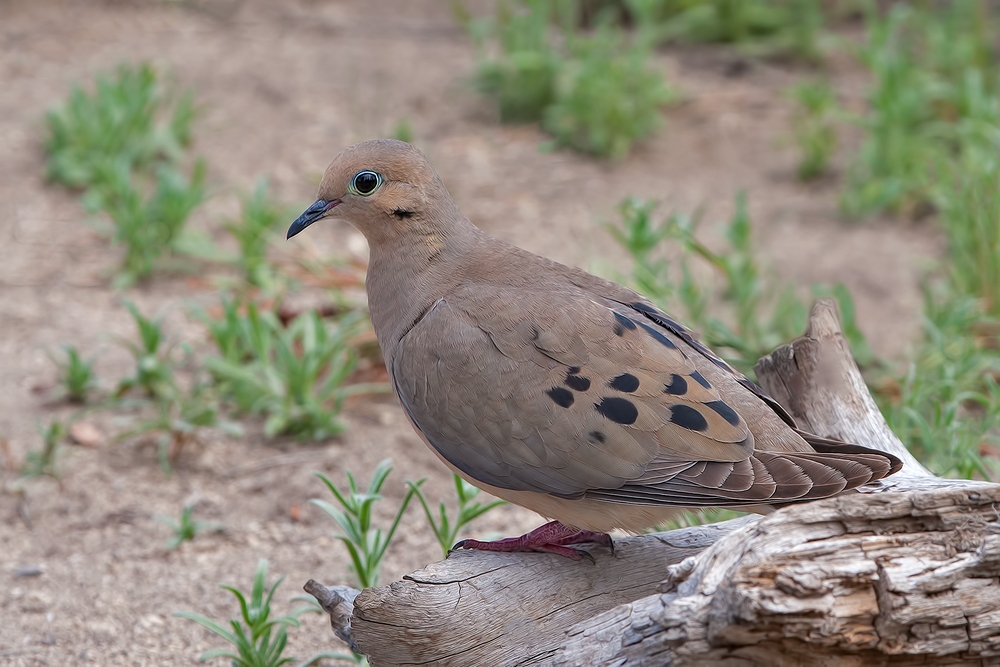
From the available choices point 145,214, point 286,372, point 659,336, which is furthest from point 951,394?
point 145,214

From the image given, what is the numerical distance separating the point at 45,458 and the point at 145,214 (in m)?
1.77

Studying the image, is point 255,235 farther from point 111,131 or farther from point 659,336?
point 659,336

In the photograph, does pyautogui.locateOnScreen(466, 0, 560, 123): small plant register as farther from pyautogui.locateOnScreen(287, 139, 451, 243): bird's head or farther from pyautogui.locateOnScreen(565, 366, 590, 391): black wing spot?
pyautogui.locateOnScreen(565, 366, 590, 391): black wing spot

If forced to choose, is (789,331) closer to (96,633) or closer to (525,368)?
(525,368)

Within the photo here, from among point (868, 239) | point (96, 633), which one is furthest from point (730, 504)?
point (868, 239)

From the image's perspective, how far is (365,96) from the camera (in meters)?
7.73

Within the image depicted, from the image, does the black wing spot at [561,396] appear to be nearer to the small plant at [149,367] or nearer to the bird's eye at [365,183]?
the bird's eye at [365,183]

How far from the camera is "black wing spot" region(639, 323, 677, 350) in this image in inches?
124

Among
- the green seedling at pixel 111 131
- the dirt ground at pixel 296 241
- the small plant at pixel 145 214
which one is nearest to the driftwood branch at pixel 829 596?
the dirt ground at pixel 296 241

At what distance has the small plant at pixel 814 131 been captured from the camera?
6836 mm

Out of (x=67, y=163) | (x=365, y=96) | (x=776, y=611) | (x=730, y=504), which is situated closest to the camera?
(x=776, y=611)

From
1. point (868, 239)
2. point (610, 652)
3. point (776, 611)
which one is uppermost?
point (868, 239)

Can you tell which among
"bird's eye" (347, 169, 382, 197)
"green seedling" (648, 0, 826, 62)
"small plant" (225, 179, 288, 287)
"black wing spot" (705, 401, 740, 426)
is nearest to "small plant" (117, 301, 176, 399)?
"small plant" (225, 179, 288, 287)

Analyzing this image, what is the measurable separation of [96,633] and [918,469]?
2520 millimetres
